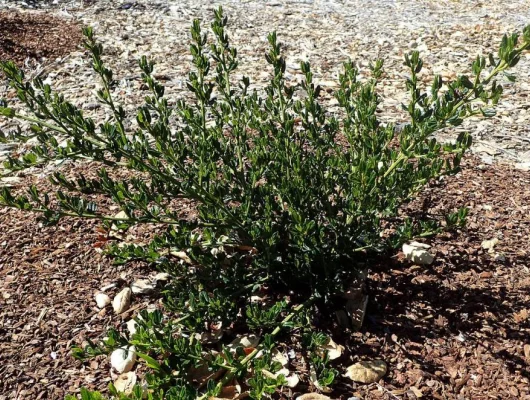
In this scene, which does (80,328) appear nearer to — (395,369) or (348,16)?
(395,369)

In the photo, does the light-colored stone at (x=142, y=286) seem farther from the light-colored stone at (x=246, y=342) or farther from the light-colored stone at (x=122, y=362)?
the light-colored stone at (x=246, y=342)

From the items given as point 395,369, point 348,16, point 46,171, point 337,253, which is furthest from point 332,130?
point 348,16

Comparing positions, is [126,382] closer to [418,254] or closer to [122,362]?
[122,362]

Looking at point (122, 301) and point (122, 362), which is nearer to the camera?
point (122, 362)

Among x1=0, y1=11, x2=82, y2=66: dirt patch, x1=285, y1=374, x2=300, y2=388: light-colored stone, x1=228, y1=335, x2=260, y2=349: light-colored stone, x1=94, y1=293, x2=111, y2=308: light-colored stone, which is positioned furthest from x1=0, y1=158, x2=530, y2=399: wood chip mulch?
x1=0, y1=11, x2=82, y2=66: dirt patch

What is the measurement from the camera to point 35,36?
5922 millimetres

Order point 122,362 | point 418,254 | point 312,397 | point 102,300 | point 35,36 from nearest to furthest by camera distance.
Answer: point 312,397 < point 122,362 < point 102,300 < point 418,254 < point 35,36

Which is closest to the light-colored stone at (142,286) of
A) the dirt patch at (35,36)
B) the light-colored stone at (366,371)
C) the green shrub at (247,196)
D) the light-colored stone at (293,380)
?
the green shrub at (247,196)

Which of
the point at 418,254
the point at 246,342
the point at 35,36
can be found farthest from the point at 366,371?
the point at 35,36

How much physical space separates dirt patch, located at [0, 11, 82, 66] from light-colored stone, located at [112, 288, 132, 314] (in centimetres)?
364

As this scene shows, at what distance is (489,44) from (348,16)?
1.75m

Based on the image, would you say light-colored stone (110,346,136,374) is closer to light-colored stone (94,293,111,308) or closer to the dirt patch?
light-colored stone (94,293,111,308)

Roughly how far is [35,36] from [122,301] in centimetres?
434

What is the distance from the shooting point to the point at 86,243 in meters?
2.94
